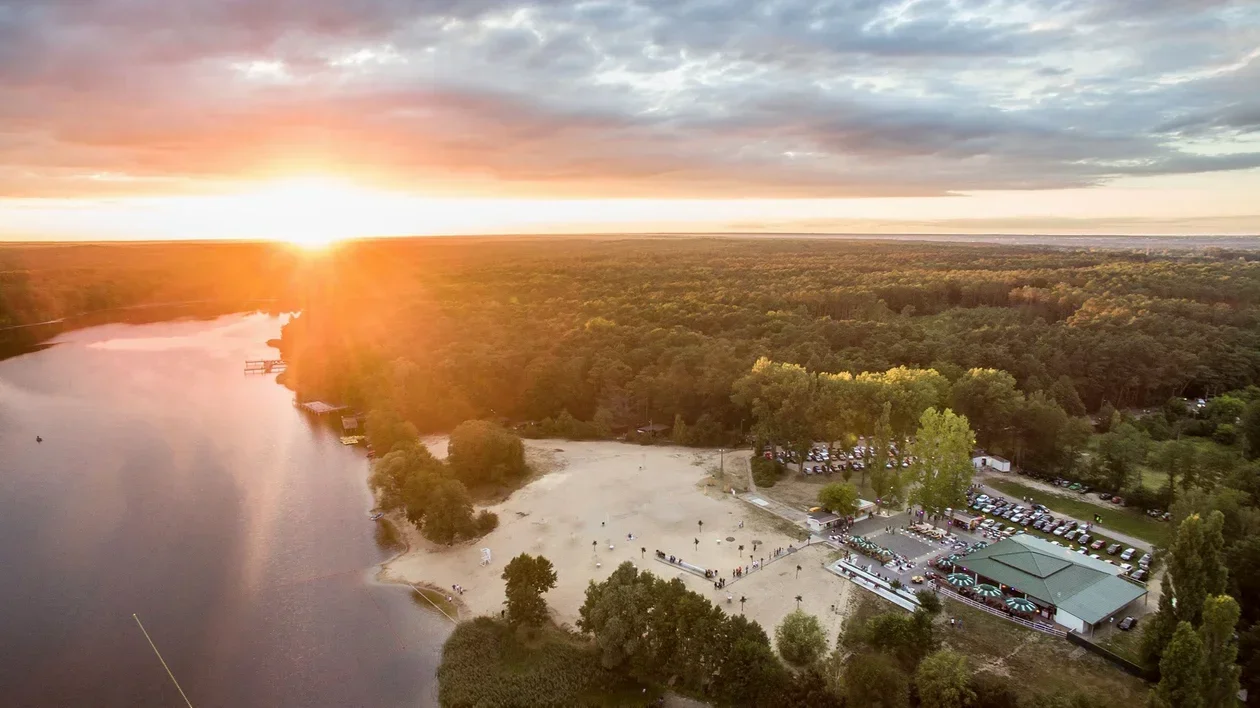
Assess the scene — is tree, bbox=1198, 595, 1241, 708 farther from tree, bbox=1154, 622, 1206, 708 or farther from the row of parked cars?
the row of parked cars

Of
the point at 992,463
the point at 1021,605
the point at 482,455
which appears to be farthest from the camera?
the point at 992,463

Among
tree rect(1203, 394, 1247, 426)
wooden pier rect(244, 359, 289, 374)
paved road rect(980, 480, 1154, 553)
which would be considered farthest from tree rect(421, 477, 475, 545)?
tree rect(1203, 394, 1247, 426)

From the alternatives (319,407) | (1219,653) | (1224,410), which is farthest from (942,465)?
(319,407)

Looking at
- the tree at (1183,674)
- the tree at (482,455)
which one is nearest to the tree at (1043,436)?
the tree at (1183,674)

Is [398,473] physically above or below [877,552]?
above

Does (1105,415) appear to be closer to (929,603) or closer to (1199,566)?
(1199,566)

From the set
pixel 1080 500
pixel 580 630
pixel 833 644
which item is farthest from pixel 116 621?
pixel 1080 500
